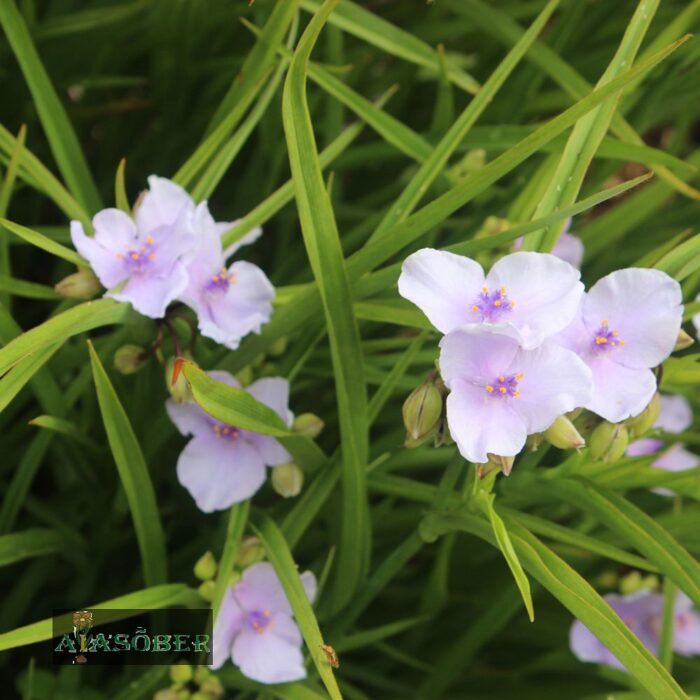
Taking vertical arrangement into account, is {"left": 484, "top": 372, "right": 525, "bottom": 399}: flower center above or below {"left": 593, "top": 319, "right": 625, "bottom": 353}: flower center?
below

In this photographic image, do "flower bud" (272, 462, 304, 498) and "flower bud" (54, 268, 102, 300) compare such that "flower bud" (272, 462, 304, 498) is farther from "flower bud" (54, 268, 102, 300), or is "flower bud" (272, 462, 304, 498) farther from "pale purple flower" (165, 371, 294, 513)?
"flower bud" (54, 268, 102, 300)

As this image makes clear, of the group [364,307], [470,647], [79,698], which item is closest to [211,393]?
[364,307]

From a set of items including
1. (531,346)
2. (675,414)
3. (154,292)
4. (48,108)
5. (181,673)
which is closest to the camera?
(531,346)

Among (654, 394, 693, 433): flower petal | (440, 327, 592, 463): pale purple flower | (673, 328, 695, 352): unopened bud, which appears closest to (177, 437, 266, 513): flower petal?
(440, 327, 592, 463): pale purple flower

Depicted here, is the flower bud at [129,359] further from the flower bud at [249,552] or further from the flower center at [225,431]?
the flower bud at [249,552]

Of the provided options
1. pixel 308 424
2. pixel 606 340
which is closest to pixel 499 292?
pixel 606 340

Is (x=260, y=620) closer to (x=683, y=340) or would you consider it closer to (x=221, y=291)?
(x=221, y=291)

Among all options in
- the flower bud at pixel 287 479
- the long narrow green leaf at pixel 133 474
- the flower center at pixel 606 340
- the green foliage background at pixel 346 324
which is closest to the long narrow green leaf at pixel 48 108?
the green foliage background at pixel 346 324
